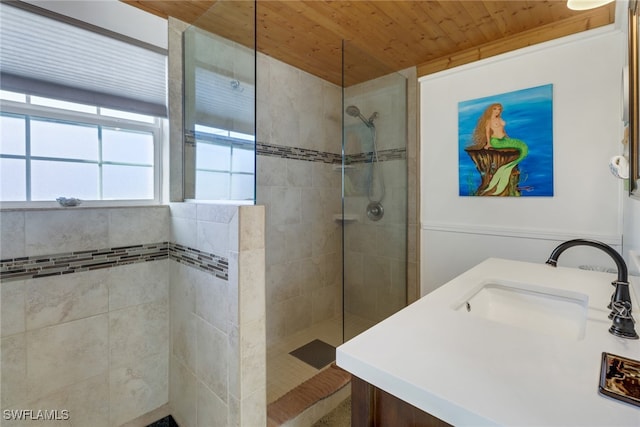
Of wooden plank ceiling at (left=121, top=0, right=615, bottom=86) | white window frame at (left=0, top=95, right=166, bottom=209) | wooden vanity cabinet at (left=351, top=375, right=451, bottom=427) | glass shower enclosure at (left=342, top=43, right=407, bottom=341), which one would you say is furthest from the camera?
glass shower enclosure at (left=342, top=43, right=407, bottom=341)

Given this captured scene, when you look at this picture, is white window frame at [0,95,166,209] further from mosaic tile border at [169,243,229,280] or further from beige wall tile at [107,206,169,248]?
mosaic tile border at [169,243,229,280]

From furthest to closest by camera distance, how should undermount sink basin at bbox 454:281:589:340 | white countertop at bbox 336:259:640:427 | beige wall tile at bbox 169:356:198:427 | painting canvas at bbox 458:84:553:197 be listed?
painting canvas at bbox 458:84:553:197
beige wall tile at bbox 169:356:198:427
undermount sink basin at bbox 454:281:589:340
white countertop at bbox 336:259:640:427

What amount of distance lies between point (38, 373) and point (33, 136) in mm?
1098

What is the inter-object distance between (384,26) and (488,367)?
2055mm

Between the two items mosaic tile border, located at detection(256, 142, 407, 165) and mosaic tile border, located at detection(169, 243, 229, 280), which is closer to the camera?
mosaic tile border, located at detection(169, 243, 229, 280)

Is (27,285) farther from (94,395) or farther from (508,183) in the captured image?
(508,183)

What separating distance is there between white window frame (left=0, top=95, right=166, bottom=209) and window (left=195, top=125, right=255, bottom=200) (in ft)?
→ 1.02

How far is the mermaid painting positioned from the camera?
75.7 inches

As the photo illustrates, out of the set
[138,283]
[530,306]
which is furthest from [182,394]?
[530,306]

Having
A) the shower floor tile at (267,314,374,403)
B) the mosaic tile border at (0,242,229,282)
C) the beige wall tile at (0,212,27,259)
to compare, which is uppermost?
the beige wall tile at (0,212,27,259)

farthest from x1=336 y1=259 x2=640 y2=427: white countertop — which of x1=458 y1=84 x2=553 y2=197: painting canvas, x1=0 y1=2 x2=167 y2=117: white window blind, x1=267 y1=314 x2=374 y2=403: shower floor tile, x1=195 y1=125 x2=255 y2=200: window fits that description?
x1=0 y1=2 x2=167 y2=117: white window blind

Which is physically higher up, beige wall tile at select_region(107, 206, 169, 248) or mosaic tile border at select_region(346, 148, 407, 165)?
mosaic tile border at select_region(346, 148, 407, 165)

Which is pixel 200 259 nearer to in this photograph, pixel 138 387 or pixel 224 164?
pixel 224 164

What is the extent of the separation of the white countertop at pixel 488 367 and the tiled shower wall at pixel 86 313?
4.39ft
